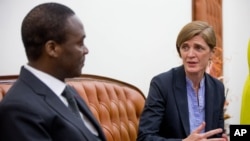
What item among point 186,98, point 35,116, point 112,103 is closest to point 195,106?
point 186,98

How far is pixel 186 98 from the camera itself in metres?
2.16

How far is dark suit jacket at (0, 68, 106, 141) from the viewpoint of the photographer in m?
1.17

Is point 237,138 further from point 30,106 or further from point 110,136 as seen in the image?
point 30,106

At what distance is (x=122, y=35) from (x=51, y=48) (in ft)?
6.15

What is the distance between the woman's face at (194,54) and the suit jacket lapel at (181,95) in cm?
5

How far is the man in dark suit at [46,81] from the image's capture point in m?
1.18

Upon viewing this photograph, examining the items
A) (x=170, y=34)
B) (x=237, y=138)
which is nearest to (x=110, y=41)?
(x=170, y=34)

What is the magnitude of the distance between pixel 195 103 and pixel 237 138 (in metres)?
0.32

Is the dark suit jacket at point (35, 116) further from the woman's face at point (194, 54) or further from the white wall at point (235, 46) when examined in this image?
the white wall at point (235, 46)

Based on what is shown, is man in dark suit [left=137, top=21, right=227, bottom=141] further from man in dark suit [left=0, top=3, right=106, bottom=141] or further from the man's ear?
the man's ear

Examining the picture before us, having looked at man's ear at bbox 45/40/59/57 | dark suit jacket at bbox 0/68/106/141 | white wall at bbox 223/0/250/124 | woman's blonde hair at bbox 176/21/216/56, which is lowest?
white wall at bbox 223/0/250/124

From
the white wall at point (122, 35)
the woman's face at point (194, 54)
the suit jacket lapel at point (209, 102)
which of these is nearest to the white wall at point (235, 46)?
the white wall at point (122, 35)

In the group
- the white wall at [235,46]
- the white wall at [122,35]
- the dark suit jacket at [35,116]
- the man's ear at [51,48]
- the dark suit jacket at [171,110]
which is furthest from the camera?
the white wall at [235,46]

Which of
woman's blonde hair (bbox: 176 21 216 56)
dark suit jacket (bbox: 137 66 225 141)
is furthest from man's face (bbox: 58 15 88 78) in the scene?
woman's blonde hair (bbox: 176 21 216 56)
